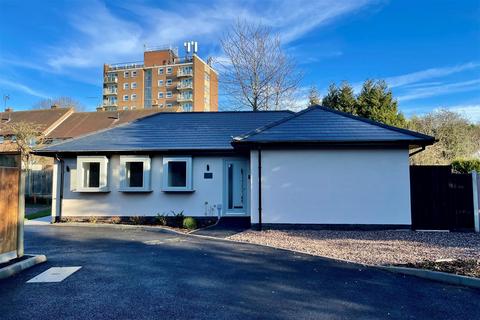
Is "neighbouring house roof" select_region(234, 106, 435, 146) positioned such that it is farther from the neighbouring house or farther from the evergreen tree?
the evergreen tree

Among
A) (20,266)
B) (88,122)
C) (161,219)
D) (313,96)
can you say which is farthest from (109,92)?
(20,266)

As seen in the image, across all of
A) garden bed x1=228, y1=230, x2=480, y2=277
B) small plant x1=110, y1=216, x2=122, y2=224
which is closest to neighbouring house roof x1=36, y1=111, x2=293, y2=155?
small plant x1=110, y1=216, x2=122, y2=224

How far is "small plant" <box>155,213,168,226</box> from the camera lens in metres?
13.0

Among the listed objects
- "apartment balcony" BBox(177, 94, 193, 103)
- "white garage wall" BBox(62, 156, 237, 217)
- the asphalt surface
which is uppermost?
"apartment balcony" BBox(177, 94, 193, 103)

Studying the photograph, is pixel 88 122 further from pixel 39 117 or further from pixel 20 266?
pixel 20 266

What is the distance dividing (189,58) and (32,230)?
218 ft

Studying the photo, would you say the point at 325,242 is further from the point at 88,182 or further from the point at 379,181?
the point at 88,182

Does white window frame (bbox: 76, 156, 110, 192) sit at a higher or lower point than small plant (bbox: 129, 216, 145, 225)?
higher

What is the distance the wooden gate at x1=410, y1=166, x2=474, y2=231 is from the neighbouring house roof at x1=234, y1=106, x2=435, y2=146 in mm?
1104

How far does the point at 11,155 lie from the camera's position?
274 inches

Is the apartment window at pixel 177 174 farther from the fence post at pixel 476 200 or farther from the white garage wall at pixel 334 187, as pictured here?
the fence post at pixel 476 200

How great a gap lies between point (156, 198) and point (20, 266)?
7.08 metres

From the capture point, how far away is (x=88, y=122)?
3534 centimetres

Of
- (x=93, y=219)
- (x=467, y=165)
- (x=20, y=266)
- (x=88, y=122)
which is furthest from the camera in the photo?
(x=88, y=122)
